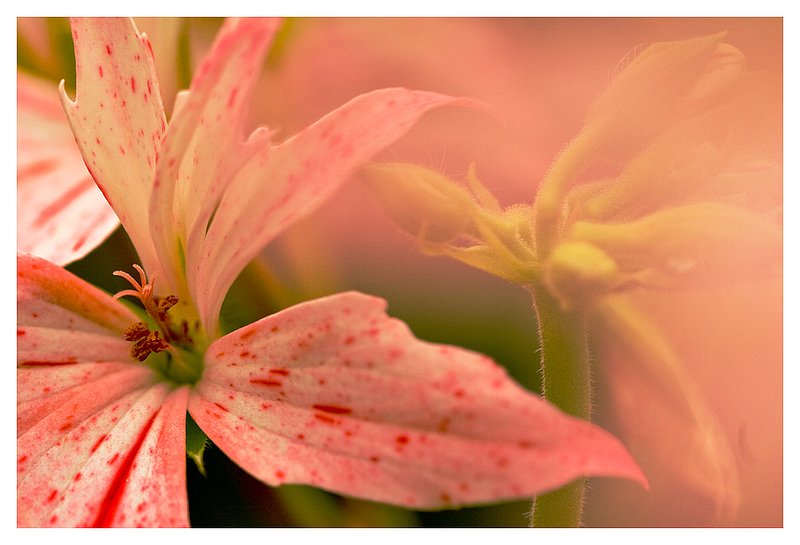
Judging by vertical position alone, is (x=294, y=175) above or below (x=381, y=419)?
above

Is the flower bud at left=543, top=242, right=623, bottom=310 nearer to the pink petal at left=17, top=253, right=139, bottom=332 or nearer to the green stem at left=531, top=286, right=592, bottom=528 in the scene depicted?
the green stem at left=531, top=286, right=592, bottom=528

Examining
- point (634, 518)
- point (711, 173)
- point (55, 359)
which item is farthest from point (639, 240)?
point (55, 359)

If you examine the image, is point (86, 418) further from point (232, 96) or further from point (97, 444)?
point (232, 96)

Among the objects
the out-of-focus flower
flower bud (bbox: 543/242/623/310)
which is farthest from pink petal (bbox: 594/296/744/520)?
flower bud (bbox: 543/242/623/310)

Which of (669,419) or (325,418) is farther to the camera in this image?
(669,419)

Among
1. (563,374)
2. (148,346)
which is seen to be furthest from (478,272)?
(148,346)
